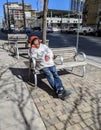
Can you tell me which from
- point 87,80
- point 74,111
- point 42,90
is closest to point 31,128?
point 74,111

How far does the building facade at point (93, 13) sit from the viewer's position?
42.4 metres

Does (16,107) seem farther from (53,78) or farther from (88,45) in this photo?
(88,45)

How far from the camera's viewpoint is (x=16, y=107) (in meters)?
3.84

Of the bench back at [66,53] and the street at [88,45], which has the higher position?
the bench back at [66,53]

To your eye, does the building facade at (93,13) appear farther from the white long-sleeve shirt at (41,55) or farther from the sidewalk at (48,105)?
the white long-sleeve shirt at (41,55)

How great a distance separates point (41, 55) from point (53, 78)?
729 mm

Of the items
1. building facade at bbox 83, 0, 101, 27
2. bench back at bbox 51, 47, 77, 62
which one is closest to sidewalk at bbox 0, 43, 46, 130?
bench back at bbox 51, 47, 77, 62

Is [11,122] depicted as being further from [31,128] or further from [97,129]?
[97,129]

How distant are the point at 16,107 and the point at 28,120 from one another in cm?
58

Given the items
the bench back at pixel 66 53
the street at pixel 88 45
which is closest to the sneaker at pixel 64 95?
the bench back at pixel 66 53

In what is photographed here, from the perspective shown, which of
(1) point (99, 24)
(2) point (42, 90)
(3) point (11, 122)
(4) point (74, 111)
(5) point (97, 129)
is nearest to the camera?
(5) point (97, 129)

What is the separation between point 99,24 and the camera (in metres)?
41.1

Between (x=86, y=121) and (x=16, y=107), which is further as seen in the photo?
(x=16, y=107)

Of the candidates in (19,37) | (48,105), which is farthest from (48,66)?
(19,37)
